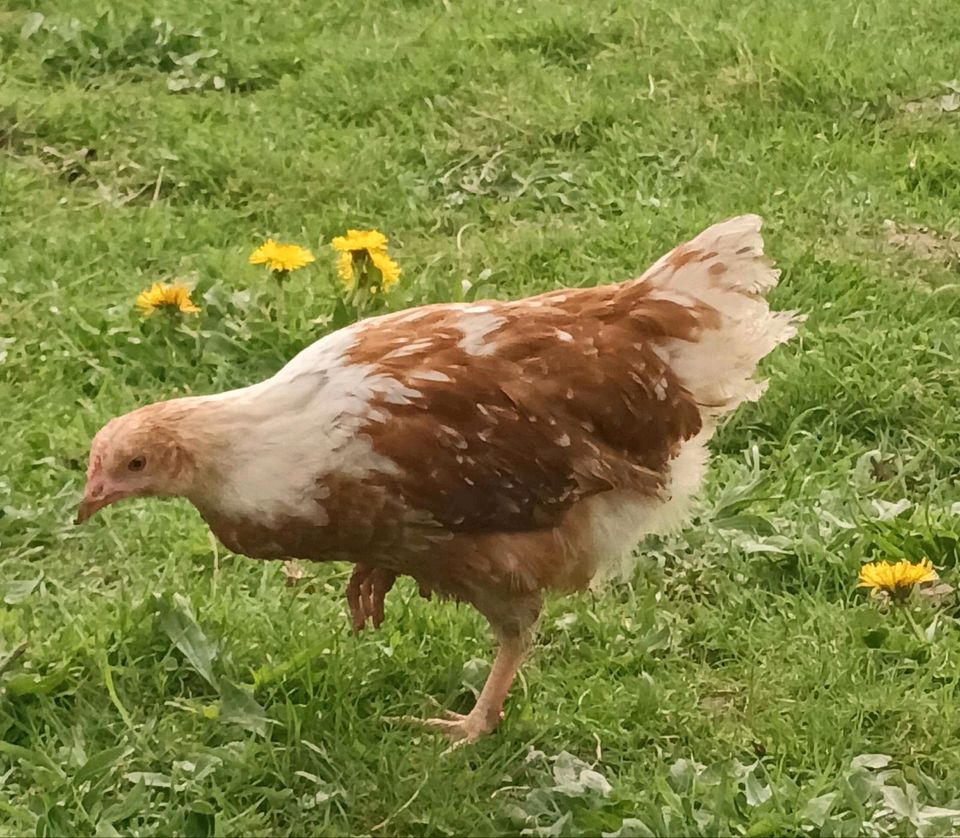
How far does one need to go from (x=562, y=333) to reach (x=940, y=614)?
1.03 metres

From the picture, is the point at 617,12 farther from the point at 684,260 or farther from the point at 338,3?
the point at 684,260

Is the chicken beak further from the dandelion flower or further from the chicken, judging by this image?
the dandelion flower

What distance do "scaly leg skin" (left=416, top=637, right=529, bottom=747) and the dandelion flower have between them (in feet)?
3.97

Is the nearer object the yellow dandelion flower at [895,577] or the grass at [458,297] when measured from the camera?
the grass at [458,297]

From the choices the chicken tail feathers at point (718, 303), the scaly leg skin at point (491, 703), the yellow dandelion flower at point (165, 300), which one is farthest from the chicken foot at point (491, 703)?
the yellow dandelion flower at point (165, 300)

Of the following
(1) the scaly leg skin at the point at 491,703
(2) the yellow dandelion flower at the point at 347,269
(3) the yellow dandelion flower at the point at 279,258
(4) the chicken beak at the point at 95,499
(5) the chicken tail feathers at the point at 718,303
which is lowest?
(1) the scaly leg skin at the point at 491,703

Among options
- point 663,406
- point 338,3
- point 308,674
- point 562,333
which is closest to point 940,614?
point 663,406

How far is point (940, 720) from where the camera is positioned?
2.46 metres

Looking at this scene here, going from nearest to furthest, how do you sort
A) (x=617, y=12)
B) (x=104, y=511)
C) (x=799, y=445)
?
(x=104, y=511) → (x=799, y=445) → (x=617, y=12)

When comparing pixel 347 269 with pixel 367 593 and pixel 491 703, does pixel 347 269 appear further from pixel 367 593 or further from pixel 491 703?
pixel 491 703

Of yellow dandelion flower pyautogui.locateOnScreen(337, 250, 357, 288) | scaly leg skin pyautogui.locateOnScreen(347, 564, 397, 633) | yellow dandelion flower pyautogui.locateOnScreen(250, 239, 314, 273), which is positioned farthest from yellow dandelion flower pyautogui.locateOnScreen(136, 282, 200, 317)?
scaly leg skin pyautogui.locateOnScreen(347, 564, 397, 633)

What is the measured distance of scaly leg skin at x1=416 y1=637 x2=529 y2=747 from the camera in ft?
7.96

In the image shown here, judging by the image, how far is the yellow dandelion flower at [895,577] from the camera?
2.62 m

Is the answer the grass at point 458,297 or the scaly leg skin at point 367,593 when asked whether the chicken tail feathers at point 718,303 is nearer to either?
the grass at point 458,297
